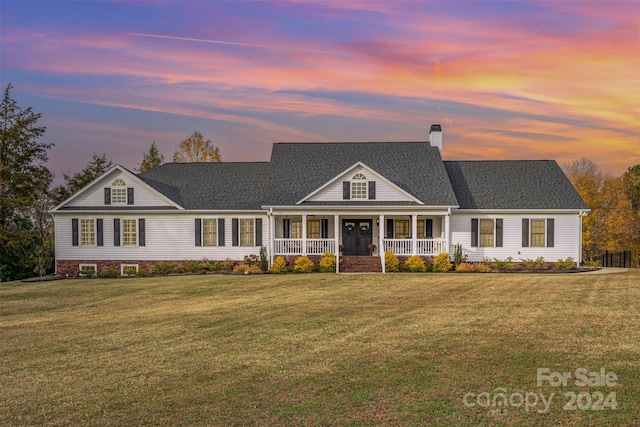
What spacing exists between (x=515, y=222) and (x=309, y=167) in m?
12.0

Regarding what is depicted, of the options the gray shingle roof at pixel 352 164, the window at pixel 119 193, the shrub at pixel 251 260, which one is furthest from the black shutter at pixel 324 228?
the window at pixel 119 193

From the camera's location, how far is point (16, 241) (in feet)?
104

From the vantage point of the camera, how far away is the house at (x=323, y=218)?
28922mm

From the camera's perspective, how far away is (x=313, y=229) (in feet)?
101

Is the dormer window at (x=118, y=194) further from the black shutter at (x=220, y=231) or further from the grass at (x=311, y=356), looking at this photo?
the grass at (x=311, y=356)

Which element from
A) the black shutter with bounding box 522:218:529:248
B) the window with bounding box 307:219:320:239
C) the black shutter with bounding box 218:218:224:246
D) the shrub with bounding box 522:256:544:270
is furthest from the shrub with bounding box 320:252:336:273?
the black shutter with bounding box 522:218:529:248

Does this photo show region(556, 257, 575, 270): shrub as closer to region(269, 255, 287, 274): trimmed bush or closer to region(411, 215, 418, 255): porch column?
region(411, 215, 418, 255): porch column

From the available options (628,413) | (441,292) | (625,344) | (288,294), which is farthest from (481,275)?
(628,413)

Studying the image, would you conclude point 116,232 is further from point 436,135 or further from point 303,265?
point 436,135

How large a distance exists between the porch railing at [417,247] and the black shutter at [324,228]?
360cm

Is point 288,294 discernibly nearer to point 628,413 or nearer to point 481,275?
point 481,275

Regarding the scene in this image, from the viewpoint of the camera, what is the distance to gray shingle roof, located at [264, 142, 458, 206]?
29812 mm

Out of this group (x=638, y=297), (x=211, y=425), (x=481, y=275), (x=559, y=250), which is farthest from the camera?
(x=559, y=250)

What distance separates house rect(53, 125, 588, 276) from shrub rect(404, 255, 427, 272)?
2.98ft
